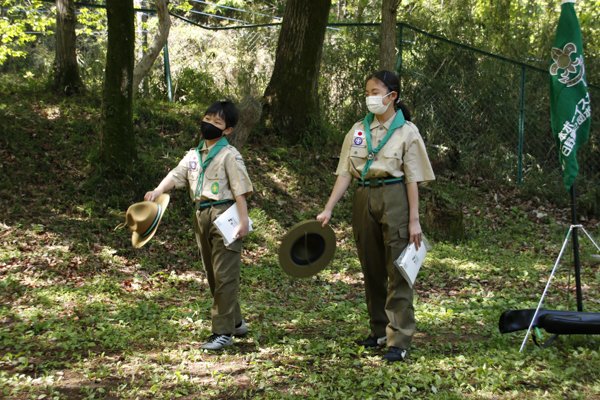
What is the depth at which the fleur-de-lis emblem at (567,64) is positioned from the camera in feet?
12.8

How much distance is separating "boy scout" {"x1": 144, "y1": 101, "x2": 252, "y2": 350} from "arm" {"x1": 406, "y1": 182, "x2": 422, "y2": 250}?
4.26 feet

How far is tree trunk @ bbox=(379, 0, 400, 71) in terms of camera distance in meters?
8.75

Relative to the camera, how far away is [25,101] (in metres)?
8.80

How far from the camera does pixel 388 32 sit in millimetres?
8859

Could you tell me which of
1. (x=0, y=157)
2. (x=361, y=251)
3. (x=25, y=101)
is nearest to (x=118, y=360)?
(x=361, y=251)

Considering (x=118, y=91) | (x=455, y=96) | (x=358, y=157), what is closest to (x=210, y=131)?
(x=358, y=157)

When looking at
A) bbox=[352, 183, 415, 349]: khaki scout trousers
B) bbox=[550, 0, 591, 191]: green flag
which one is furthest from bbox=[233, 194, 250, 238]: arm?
bbox=[550, 0, 591, 191]: green flag

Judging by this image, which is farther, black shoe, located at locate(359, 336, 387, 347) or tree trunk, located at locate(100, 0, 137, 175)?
A: tree trunk, located at locate(100, 0, 137, 175)

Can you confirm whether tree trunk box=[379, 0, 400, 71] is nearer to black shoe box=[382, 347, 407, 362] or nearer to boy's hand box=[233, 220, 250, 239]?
boy's hand box=[233, 220, 250, 239]

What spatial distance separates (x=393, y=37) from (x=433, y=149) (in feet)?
9.53

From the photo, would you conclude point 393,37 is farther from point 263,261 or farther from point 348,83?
point 263,261

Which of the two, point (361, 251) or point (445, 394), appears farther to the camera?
point (361, 251)

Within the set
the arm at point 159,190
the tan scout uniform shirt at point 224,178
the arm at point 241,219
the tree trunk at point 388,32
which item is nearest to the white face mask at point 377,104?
the tan scout uniform shirt at point 224,178

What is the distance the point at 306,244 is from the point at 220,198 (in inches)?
32.0
